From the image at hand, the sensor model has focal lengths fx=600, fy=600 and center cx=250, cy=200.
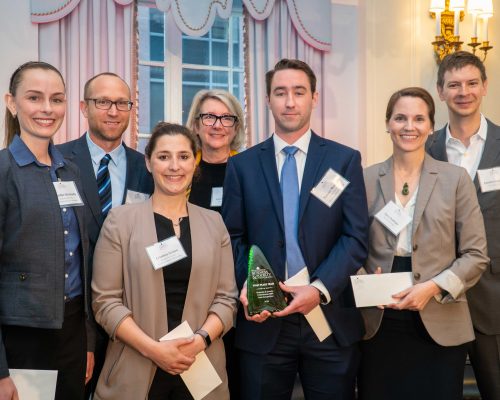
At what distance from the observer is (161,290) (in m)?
2.12

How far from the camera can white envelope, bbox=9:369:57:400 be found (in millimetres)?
1881

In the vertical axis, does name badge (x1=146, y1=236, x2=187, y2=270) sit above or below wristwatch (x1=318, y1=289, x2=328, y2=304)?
above

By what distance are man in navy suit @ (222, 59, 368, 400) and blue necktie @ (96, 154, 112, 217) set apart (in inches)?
20.5

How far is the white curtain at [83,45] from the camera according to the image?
412cm

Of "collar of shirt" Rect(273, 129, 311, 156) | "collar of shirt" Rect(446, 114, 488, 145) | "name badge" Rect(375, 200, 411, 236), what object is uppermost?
"collar of shirt" Rect(446, 114, 488, 145)

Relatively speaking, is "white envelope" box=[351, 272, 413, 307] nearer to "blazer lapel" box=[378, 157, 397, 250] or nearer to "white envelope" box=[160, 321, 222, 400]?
"blazer lapel" box=[378, 157, 397, 250]

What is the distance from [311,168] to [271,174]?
6.3 inches

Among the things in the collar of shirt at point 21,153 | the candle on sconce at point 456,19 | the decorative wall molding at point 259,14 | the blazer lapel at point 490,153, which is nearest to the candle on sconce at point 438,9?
the candle on sconce at point 456,19

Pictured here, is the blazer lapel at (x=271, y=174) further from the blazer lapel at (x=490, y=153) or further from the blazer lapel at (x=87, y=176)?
the blazer lapel at (x=490, y=153)

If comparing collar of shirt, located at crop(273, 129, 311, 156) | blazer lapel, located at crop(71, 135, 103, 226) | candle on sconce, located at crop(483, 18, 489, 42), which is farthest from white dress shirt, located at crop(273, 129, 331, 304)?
candle on sconce, located at crop(483, 18, 489, 42)

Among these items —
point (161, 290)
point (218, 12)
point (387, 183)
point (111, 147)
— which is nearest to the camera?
point (161, 290)

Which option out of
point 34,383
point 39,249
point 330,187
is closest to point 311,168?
point 330,187

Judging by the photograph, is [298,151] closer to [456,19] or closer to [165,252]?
[165,252]

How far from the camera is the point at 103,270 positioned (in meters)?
2.13
